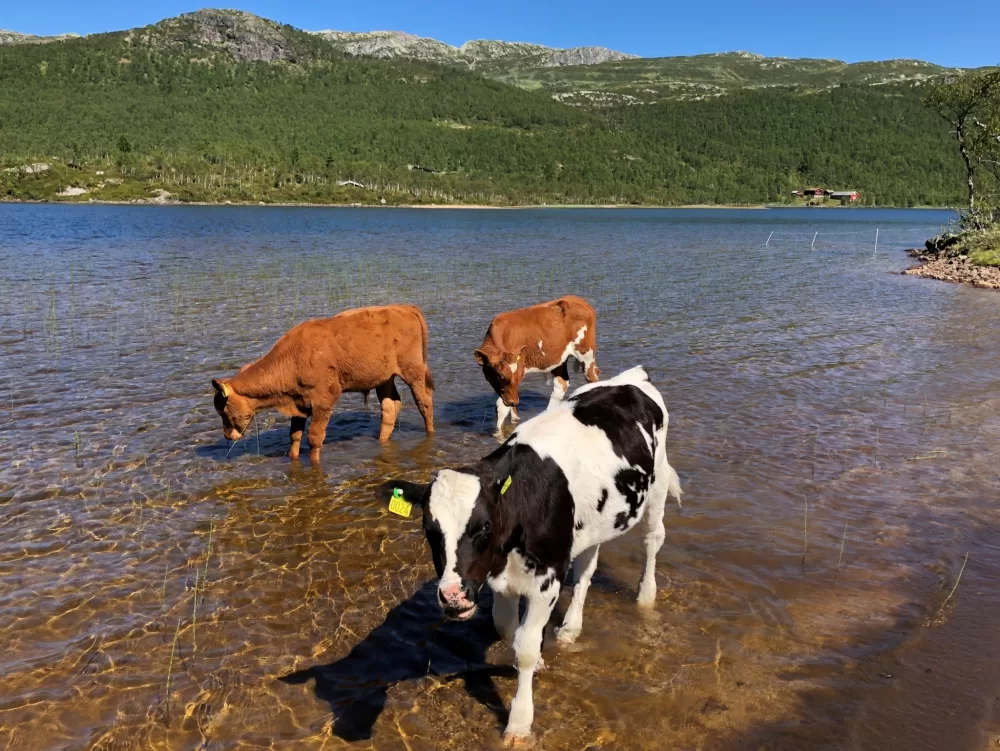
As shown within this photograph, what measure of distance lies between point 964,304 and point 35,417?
27.9 metres

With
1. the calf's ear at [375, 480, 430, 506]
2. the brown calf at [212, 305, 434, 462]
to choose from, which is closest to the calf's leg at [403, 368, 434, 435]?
the brown calf at [212, 305, 434, 462]

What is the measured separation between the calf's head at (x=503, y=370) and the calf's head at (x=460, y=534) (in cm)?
678

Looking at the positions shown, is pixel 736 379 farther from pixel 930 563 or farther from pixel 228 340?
pixel 228 340

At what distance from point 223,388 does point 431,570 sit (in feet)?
14.5

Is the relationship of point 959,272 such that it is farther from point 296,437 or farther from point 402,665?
point 402,665

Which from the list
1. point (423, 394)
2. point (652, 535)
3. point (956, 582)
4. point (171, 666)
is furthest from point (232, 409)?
point (956, 582)

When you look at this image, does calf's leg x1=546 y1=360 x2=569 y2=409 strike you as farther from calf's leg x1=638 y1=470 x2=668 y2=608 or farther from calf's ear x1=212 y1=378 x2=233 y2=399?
calf's leg x1=638 y1=470 x2=668 y2=608

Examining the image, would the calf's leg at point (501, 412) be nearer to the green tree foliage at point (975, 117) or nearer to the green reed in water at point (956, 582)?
the green reed in water at point (956, 582)

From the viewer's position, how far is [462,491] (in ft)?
14.5

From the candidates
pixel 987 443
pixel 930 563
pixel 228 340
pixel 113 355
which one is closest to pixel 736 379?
pixel 987 443

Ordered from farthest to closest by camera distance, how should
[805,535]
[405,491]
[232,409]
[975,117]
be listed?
[975,117] → [232,409] → [805,535] → [405,491]

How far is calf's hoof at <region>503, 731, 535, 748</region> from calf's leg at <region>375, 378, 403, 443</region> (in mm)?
6687

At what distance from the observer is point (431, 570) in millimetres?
7055

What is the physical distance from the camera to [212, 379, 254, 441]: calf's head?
9.70m
